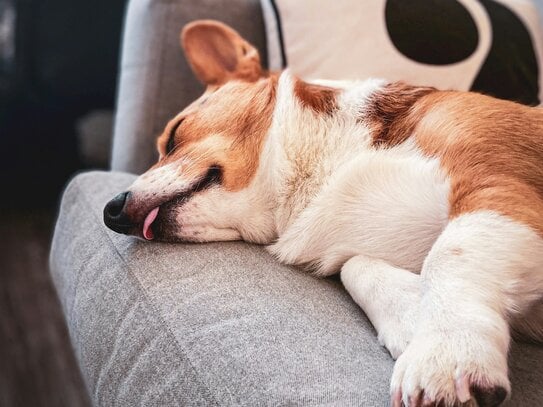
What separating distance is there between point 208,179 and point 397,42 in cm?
86

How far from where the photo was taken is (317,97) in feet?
4.28

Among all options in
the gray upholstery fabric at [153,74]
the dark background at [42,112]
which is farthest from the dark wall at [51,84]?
the gray upholstery fabric at [153,74]

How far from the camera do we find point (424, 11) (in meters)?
1.75

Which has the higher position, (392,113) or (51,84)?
(392,113)

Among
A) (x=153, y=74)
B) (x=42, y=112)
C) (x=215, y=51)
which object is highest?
(x=215, y=51)

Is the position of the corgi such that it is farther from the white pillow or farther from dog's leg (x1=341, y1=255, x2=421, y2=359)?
the white pillow

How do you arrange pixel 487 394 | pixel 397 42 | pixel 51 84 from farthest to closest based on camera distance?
pixel 51 84 → pixel 397 42 → pixel 487 394

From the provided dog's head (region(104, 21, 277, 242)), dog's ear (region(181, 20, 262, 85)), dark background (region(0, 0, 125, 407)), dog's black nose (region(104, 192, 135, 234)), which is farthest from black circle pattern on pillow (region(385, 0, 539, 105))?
dark background (region(0, 0, 125, 407))

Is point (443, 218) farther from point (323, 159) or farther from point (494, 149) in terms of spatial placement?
point (323, 159)

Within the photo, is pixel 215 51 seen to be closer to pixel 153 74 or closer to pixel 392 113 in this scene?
pixel 153 74

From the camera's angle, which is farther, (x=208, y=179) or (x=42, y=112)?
(x=42, y=112)

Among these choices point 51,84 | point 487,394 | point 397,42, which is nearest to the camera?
point 487,394

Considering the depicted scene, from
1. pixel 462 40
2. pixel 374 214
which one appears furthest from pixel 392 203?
pixel 462 40

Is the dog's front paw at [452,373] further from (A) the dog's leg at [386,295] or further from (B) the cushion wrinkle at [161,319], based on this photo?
(B) the cushion wrinkle at [161,319]
